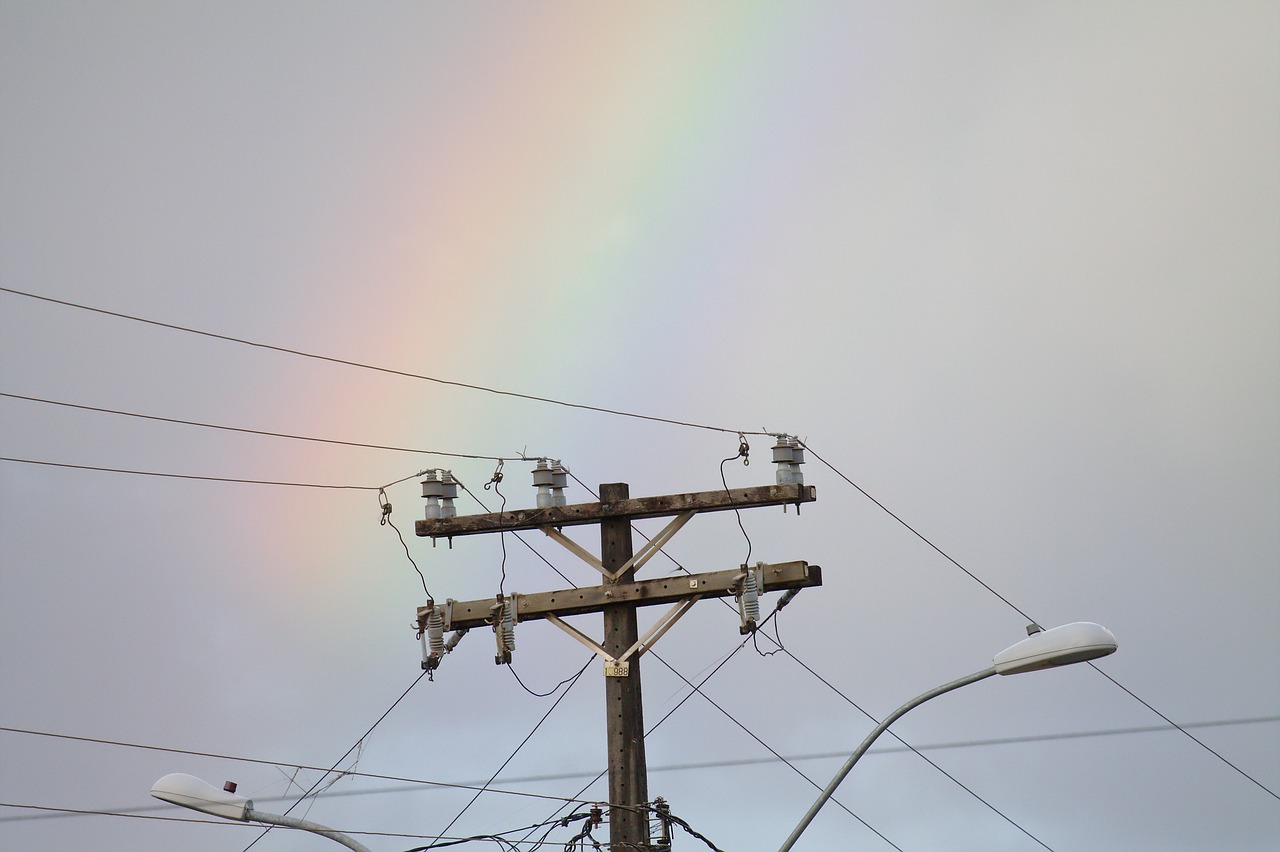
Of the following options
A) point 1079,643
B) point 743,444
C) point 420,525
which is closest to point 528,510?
point 420,525

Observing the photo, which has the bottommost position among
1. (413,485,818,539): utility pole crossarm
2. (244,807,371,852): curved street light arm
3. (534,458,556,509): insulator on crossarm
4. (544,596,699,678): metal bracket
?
(244,807,371,852): curved street light arm

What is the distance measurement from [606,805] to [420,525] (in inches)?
169

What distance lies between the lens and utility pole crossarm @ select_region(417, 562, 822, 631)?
1825 centimetres

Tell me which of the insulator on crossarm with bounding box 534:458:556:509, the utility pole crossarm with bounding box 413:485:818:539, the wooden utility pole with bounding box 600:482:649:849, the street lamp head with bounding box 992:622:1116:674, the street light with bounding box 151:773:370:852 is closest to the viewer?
the street lamp head with bounding box 992:622:1116:674

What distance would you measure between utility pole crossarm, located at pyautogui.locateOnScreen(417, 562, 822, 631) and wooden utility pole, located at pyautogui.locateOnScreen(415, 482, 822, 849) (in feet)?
0.04

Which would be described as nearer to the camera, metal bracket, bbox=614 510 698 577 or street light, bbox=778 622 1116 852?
street light, bbox=778 622 1116 852

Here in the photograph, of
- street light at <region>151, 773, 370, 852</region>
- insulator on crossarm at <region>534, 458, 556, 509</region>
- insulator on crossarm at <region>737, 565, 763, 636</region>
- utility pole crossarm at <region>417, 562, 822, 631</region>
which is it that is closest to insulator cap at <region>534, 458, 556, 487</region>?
insulator on crossarm at <region>534, 458, 556, 509</region>

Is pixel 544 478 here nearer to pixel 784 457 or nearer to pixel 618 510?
pixel 618 510

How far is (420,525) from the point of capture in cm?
1936

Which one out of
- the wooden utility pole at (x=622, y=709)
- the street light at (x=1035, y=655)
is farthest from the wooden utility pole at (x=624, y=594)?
the street light at (x=1035, y=655)

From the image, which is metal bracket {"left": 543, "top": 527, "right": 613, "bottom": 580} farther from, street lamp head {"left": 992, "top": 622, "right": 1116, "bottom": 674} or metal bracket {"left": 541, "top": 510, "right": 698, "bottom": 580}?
street lamp head {"left": 992, "top": 622, "right": 1116, "bottom": 674}

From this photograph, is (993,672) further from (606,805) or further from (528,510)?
(528,510)

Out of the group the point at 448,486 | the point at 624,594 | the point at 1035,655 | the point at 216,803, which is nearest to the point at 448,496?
the point at 448,486

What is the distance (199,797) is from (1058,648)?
889 cm
